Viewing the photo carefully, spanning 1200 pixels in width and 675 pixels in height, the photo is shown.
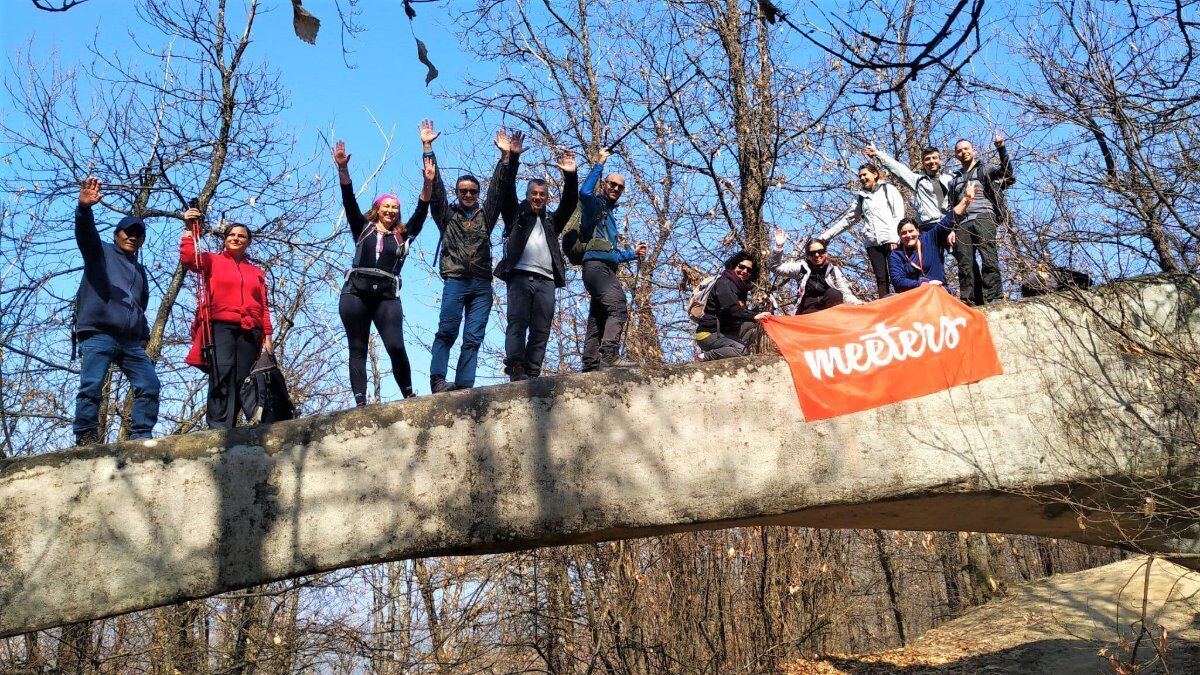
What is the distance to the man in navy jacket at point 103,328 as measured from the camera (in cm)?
591

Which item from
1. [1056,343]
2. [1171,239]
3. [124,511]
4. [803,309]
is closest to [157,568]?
[124,511]

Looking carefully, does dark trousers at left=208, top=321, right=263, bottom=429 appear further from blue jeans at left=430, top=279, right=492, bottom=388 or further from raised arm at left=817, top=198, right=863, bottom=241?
raised arm at left=817, top=198, right=863, bottom=241

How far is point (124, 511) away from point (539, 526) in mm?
2418

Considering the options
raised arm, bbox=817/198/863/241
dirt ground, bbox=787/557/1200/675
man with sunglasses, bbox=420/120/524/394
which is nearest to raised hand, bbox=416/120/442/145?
man with sunglasses, bbox=420/120/524/394

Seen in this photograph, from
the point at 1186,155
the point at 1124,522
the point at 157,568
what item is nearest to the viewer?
the point at 157,568

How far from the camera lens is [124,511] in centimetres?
567

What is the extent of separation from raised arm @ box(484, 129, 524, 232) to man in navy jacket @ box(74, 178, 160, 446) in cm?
232

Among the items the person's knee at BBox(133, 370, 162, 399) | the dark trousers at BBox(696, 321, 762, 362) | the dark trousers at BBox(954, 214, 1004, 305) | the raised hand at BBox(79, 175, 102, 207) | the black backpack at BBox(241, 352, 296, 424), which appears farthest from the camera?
the dark trousers at BBox(954, 214, 1004, 305)

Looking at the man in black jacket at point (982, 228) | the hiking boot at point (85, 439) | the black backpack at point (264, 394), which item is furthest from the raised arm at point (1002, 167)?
the hiking boot at point (85, 439)

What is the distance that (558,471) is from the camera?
5.86m

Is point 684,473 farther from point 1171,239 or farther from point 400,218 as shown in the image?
point 1171,239

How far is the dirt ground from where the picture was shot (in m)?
9.08

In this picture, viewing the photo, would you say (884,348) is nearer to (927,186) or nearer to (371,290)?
(927,186)

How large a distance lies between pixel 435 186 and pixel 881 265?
3.49m
